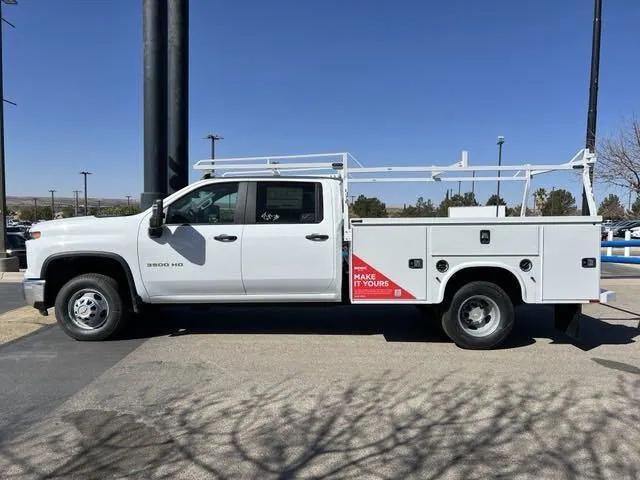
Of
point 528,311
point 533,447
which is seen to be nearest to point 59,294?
point 533,447

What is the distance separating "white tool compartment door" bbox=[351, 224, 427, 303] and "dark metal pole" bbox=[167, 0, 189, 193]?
5612 mm

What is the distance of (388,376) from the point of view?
17.5ft

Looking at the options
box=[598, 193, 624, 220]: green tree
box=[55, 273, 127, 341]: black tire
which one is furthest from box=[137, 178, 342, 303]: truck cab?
box=[598, 193, 624, 220]: green tree

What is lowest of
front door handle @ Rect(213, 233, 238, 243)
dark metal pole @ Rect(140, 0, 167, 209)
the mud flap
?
the mud flap

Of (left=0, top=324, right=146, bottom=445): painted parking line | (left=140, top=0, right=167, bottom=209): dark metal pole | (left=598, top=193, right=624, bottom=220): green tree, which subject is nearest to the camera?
(left=0, top=324, right=146, bottom=445): painted parking line

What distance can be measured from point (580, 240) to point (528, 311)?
10.0ft

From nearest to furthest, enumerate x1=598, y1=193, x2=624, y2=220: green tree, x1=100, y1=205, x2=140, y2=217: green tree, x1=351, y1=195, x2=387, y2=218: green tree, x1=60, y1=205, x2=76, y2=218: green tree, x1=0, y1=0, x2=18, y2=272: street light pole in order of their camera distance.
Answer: x1=351, y1=195, x2=387, y2=218: green tree < x1=100, y1=205, x2=140, y2=217: green tree < x1=0, y1=0, x2=18, y2=272: street light pole < x1=598, y1=193, x2=624, y2=220: green tree < x1=60, y1=205, x2=76, y2=218: green tree

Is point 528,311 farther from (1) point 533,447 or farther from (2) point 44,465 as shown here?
(2) point 44,465

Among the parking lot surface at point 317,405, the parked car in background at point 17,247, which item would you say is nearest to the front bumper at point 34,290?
the parking lot surface at point 317,405

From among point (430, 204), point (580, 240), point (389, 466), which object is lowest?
point (389, 466)

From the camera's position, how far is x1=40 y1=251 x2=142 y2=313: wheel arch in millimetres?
6414

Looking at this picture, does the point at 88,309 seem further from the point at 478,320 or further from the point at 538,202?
the point at 538,202

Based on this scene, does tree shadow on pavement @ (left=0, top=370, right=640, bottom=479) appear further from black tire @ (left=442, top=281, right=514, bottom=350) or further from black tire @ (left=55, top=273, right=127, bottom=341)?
black tire @ (left=55, top=273, right=127, bottom=341)

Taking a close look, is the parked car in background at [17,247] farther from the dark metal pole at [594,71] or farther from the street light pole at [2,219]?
the dark metal pole at [594,71]
